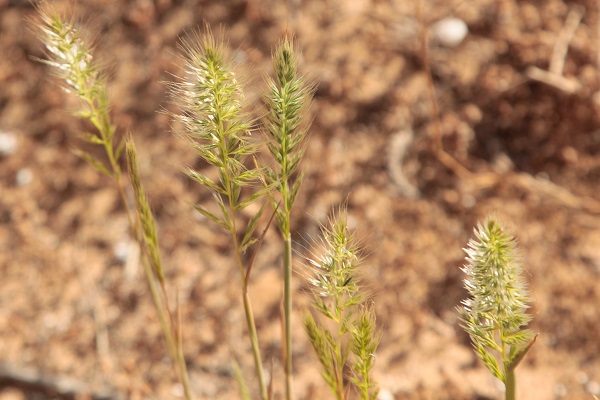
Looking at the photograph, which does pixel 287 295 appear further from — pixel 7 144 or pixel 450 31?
pixel 7 144

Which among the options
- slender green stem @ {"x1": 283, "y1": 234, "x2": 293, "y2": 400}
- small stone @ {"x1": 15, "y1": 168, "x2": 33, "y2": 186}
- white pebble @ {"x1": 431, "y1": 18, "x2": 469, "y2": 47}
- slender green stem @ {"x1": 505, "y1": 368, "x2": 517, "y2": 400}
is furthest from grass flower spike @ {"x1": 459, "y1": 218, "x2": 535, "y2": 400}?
small stone @ {"x1": 15, "y1": 168, "x2": 33, "y2": 186}

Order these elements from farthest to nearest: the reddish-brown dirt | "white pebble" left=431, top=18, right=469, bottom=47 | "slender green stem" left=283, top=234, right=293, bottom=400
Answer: "white pebble" left=431, top=18, right=469, bottom=47 → the reddish-brown dirt → "slender green stem" left=283, top=234, right=293, bottom=400

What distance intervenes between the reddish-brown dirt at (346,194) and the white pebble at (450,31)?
0.08ft

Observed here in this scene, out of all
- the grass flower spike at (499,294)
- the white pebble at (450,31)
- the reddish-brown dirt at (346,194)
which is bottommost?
the reddish-brown dirt at (346,194)

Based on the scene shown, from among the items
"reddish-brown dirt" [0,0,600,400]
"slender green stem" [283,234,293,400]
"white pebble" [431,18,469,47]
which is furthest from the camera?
"white pebble" [431,18,469,47]

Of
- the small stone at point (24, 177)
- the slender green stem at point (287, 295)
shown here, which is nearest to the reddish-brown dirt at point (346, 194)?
the small stone at point (24, 177)

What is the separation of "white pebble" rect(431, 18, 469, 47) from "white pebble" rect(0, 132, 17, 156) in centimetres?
140

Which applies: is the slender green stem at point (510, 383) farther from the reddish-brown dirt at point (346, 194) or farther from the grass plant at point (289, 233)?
the reddish-brown dirt at point (346, 194)

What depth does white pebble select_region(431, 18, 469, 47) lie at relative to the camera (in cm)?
210

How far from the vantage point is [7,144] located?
7.14 feet

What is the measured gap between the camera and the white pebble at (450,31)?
6.89ft

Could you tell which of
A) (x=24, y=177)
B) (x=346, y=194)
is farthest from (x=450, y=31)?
(x=24, y=177)

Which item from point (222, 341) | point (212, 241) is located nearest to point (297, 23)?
point (212, 241)

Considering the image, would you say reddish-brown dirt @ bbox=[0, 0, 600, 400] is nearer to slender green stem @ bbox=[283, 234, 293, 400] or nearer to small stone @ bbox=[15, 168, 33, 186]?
small stone @ bbox=[15, 168, 33, 186]
